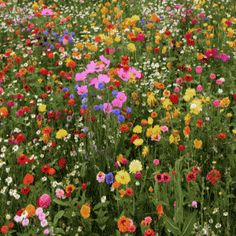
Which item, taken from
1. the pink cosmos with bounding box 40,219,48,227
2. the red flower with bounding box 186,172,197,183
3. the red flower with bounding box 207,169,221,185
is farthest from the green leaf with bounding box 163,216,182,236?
the pink cosmos with bounding box 40,219,48,227

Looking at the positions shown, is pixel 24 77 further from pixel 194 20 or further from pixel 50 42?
pixel 194 20

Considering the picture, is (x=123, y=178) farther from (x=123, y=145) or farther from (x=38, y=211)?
(x=123, y=145)

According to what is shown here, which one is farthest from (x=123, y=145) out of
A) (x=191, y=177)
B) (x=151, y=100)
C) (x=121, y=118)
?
(x=191, y=177)

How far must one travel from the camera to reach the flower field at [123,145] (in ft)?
8.25

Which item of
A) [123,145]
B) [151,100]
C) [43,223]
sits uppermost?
[43,223]

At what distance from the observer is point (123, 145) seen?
3.31m

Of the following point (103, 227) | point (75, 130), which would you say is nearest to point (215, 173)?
point (103, 227)

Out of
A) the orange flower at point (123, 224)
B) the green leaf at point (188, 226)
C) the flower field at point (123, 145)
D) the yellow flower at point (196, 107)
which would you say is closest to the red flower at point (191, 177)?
the flower field at point (123, 145)

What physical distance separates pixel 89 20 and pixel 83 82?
285cm

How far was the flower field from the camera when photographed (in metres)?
2.51

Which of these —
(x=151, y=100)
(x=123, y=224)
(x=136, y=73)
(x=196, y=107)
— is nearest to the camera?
(x=123, y=224)

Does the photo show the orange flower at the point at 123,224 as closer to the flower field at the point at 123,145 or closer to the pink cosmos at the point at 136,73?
the flower field at the point at 123,145

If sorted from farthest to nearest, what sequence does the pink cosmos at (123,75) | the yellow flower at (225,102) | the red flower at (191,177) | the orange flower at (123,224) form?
1. the pink cosmos at (123,75)
2. the yellow flower at (225,102)
3. the red flower at (191,177)
4. the orange flower at (123,224)

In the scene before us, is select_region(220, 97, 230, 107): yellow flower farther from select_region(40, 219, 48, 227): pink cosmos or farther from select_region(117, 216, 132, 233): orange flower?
select_region(40, 219, 48, 227): pink cosmos
